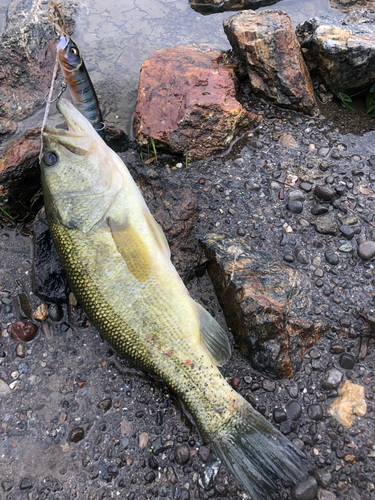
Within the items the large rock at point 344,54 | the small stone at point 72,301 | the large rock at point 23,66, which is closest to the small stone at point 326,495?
the small stone at point 72,301

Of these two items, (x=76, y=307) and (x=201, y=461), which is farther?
(x=76, y=307)

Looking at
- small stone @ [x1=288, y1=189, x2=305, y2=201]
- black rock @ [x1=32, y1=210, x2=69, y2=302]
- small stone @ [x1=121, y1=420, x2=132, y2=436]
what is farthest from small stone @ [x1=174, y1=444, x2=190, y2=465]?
small stone @ [x1=288, y1=189, x2=305, y2=201]

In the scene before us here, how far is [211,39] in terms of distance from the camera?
18.9 feet

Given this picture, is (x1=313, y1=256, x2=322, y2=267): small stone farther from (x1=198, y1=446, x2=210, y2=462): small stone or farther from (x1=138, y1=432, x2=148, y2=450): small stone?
(x1=138, y1=432, x2=148, y2=450): small stone

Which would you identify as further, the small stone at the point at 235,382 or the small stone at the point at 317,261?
the small stone at the point at 317,261

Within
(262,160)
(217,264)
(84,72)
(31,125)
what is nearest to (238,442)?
(217,264)

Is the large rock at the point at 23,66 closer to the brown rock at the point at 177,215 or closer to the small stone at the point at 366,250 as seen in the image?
the brown rock at the point at 177,215

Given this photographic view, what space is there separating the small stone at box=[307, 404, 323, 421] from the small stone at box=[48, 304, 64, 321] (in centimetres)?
265

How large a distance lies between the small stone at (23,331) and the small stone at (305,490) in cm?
282

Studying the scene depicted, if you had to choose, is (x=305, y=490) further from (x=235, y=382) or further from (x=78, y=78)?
(x=78, y=78)

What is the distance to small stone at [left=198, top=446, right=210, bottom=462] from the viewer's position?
2.95 meters

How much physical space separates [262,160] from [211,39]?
2.89 m

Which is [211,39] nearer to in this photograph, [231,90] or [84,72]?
[231,90]

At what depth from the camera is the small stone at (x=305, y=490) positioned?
8.80ft
